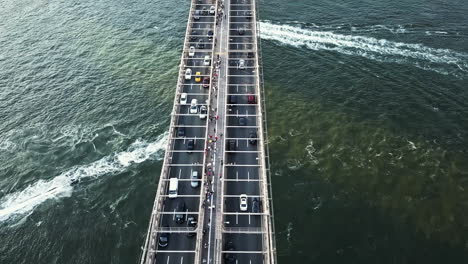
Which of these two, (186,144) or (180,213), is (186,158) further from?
(180,213)

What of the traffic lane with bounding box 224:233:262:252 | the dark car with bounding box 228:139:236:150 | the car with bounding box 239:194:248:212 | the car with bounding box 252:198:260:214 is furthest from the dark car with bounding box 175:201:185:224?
the dark car with bounding box 228:139:236:150

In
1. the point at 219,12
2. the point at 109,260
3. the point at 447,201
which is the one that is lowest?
the point at 109,260

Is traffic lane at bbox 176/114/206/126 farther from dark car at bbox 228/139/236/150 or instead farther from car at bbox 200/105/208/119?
dark car at bbox 228/139/236/150

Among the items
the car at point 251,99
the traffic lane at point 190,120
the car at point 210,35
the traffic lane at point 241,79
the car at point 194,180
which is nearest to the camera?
the car at point 194,180

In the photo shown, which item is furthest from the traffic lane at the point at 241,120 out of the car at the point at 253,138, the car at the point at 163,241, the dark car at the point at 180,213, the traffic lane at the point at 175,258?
the traffic lane at the point at 175,258

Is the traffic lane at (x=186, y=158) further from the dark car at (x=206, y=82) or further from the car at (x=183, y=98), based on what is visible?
the dark car at (x=206, y=82)

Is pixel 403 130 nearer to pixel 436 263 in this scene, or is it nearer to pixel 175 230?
pixel 436 263

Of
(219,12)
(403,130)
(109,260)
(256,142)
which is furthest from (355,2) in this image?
(109,260)
